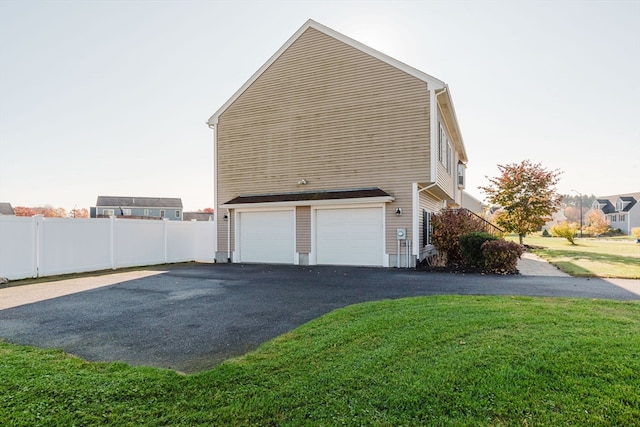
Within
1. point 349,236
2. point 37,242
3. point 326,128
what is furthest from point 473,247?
point 37,242

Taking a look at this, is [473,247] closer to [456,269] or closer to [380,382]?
[456,269]

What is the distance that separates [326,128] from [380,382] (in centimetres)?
1186

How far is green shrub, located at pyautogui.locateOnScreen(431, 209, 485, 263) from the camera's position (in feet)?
42.0

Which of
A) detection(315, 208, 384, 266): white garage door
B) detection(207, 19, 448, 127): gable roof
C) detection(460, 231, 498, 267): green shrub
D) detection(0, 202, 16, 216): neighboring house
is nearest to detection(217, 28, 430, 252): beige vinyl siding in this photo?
detection(207, 19, 448, 127): gable roof

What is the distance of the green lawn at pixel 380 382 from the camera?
8.47 feet

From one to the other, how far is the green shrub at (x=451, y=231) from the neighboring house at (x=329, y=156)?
699 mm

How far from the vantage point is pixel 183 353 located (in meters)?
4.20

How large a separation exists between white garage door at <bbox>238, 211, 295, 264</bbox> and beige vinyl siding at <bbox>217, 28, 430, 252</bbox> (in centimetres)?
104

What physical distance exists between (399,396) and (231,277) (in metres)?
8.59

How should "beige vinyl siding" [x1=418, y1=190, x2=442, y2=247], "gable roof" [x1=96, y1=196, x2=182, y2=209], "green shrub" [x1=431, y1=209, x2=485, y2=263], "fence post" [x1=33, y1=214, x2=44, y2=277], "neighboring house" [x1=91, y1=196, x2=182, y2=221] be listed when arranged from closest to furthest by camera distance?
"fence post" [x1=33, y1=214, x2=44, y2=277] < "green shrub" [x1=431, y1=209, x2=485, y2=263] < "beige vinyl siding" [x1=418, y1=190, x2=442, y2=247] < "neighboring house" [x1=91, y1=196, x2=182, y2=221] < "gable roof" [x1=96, y1=196, x2=182, y2=209]

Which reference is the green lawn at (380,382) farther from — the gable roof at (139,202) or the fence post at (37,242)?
the gable roof at (139,202)

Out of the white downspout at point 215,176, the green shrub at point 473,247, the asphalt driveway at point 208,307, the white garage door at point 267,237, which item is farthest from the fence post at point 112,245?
the green shrub at point 473,247

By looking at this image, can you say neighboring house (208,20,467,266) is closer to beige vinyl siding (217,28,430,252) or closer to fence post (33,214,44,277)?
beige vinyl siding (217,28,430,252)

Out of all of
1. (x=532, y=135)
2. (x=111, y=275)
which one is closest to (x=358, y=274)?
(x=111, y=275)
